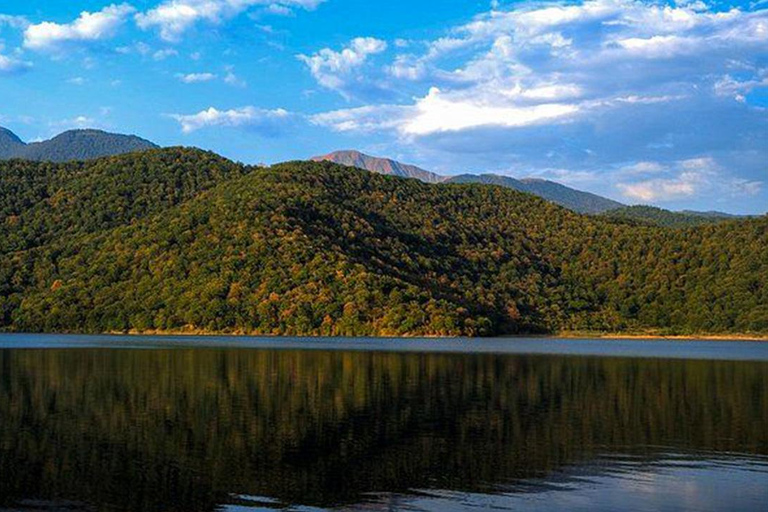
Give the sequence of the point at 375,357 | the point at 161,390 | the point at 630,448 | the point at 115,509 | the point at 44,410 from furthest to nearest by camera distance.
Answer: the point at 375,357, the point at 161,390, the point at 44,410, the point at 630,448, the point at 115,509

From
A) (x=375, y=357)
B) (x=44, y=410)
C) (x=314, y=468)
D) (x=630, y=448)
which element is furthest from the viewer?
(x=375, y=357)

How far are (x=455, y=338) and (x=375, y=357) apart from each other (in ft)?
274

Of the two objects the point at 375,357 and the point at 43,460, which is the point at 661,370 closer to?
the point at 375,357

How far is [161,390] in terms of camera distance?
214ft

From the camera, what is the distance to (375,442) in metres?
43.1

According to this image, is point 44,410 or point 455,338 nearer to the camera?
point 44,410

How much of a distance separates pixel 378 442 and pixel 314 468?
7.17 meters

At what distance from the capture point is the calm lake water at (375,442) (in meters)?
31.5

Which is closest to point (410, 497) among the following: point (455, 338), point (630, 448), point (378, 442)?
point (378, 442)

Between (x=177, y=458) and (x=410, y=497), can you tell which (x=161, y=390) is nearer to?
(x=177, y=458)

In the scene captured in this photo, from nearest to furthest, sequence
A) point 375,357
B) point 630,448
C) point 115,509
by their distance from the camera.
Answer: point 115,509
point 630,448
point 375,357

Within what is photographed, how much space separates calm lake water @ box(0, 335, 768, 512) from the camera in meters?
31.5

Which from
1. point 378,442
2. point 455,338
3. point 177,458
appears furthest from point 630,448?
point 455,338

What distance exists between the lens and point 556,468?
3719 centimetres
